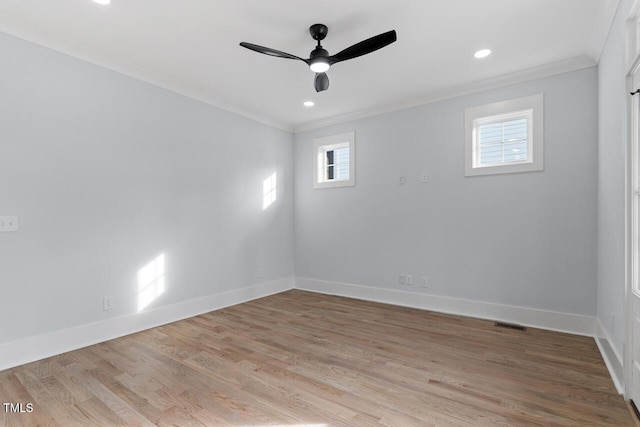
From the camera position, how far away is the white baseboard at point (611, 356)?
7.27ft

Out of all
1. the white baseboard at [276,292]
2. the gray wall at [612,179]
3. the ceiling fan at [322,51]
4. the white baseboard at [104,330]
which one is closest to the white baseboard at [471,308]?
the white baseboard at [276,292]

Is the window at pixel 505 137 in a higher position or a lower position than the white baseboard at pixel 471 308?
higher

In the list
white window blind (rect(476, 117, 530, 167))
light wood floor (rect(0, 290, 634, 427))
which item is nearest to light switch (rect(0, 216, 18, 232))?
light wood floor (rect(0, 290, 634, 427))

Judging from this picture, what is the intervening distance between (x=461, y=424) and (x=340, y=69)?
327cm

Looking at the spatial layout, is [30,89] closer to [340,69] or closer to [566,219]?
[340,69]

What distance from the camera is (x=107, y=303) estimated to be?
319 cm

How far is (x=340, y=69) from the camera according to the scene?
3449 millimetres

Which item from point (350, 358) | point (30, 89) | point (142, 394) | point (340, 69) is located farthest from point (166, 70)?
point (350, 358)

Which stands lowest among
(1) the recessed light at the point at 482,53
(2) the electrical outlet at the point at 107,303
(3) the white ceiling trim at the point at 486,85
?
(2) the electrical outlet at the point at 107,303

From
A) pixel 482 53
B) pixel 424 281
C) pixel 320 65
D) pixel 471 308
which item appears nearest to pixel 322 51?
pixel 320 65

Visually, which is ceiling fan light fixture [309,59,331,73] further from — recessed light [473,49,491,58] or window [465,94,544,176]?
window [465,94,544,176]

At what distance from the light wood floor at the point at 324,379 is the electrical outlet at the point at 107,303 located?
336mm

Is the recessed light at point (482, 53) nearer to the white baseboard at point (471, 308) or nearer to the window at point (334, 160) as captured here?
the window at point (334, 160)

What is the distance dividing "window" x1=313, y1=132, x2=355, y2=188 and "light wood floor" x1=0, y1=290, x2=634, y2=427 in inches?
94.5
